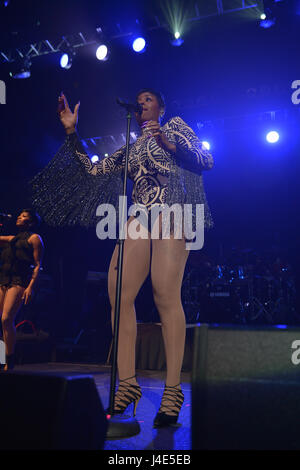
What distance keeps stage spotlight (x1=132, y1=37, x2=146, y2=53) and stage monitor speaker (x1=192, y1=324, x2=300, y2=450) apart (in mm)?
6058

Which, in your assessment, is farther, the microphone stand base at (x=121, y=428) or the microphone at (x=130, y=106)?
the microphone at (x=130, y=106)

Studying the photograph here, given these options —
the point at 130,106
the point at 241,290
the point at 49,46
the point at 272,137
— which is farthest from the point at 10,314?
the point at 272,137

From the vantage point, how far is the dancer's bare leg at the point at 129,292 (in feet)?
7.16

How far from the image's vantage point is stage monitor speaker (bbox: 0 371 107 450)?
1.08m

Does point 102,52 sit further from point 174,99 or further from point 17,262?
point 17,262

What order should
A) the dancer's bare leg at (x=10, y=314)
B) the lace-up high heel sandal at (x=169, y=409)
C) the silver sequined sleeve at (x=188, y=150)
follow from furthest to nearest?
the dancer's bare leg at (x=10, y=314) < the silver sequined sleeve at (x=188, y=150) < the lace-up high heel sandal at (x=169, y=409)

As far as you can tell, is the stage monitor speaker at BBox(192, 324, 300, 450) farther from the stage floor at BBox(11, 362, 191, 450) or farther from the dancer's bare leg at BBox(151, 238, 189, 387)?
the dancer's bare leg at BBox(151, 238, 189, 387)

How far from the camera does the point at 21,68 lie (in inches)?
251

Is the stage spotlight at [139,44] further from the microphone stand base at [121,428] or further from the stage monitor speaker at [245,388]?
the stage monitor speaker at [245,388]

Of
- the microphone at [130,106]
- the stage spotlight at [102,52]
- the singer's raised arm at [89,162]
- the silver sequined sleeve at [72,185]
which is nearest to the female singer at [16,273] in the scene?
the silver sequined sleeve at [72,185]

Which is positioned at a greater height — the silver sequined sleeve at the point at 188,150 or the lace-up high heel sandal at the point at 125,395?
the silver sequined sleeve at the point at 188,150

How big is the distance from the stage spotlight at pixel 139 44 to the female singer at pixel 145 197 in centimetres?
423

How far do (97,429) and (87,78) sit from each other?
265 inches

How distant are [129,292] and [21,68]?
223 inches
